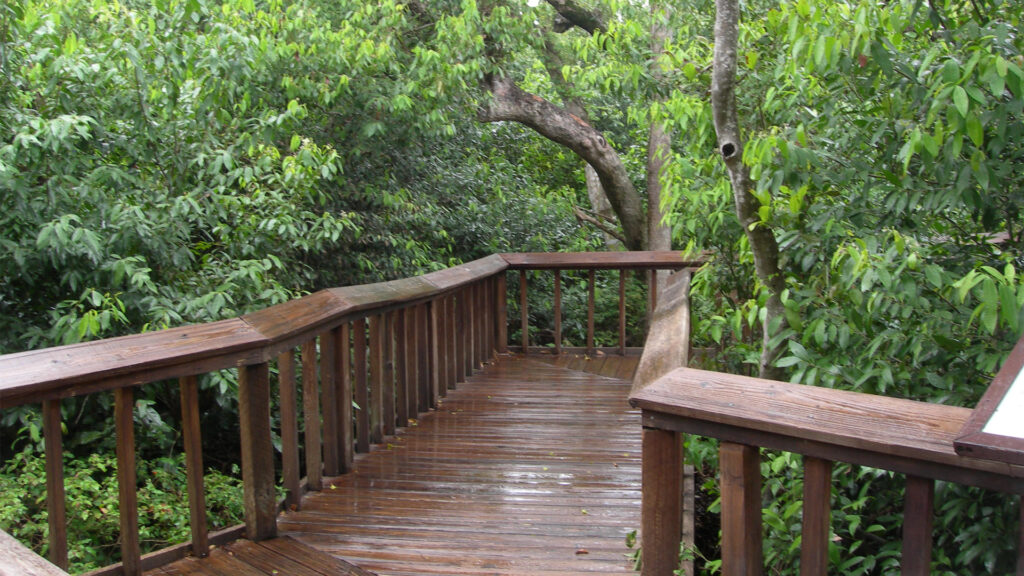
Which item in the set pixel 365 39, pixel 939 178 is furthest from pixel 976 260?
pixel 365 39

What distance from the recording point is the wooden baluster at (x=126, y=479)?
261 centimetres

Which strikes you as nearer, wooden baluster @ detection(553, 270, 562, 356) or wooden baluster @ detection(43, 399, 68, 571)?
wooden baluster @ detection(43, 399, 68, 571)

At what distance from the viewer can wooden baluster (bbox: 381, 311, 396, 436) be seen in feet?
15.0

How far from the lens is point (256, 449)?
10.2 ft

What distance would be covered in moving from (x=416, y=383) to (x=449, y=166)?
13.9 ft

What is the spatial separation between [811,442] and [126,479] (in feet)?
6.38

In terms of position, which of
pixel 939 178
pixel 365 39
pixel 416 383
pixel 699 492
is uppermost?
pixel 365 39

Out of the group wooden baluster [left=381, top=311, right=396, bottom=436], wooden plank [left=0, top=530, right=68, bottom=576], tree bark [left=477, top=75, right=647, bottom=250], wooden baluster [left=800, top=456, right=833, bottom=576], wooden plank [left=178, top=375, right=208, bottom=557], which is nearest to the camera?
wooden plank [left=0, top=530, right=68, bottom=576]

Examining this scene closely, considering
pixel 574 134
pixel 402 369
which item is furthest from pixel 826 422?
pixel 574 134

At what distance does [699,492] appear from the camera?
5043mm

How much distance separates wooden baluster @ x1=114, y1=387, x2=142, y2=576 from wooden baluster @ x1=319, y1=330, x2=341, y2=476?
1.17 meters

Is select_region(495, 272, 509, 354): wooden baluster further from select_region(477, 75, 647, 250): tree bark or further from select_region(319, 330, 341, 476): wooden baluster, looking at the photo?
select_region(319, 330, 341, 476): wooden baluster

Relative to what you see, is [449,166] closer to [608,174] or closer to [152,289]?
[608,174]

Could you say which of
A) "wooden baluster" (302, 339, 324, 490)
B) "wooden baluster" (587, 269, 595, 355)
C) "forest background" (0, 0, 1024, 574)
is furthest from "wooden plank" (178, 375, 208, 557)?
"wooden baluster" (587, 269, 595, 355)
